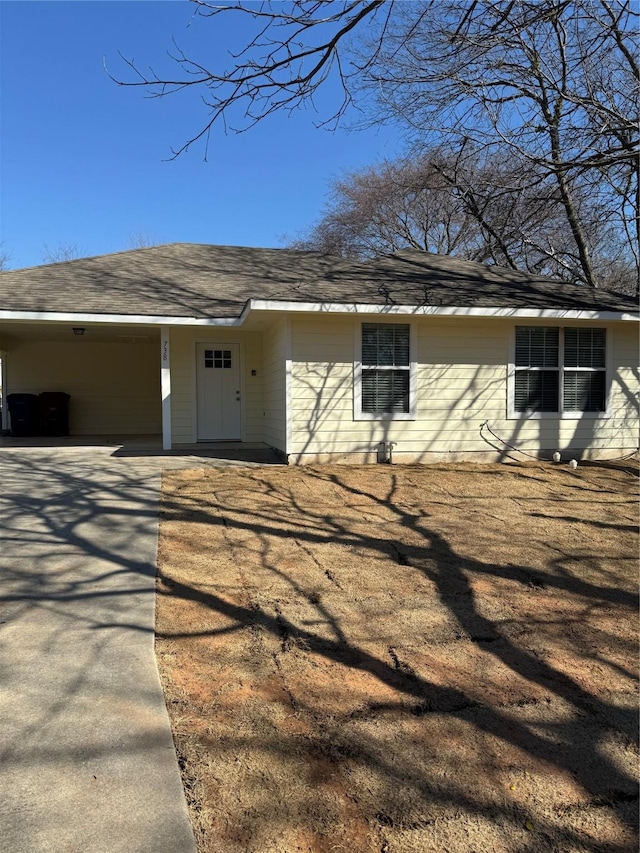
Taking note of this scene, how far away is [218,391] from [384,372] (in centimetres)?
365

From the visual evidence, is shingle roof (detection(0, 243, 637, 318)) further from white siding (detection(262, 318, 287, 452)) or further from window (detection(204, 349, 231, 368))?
window (detection(204, 349, 231, 368))

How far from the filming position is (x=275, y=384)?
10008mm

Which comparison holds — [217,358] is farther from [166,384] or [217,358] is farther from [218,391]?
[166,384]

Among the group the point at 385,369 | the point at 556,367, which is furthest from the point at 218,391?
the point at 556,367

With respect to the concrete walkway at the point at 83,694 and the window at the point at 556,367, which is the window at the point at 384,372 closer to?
the window at the point at 556,367

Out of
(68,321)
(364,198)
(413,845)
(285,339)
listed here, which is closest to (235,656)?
(413,845)

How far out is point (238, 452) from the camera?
10180 millimetres

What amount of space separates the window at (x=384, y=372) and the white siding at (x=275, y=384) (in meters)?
1.22

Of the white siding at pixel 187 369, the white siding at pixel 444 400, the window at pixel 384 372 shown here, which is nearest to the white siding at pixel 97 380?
the white siding at pixel 187 369

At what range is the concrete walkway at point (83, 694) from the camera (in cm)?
189

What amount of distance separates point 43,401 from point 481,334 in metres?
9.72

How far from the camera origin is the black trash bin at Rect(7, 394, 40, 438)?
12.7m

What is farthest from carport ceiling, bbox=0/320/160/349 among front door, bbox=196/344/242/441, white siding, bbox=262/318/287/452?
white siding, bbox=262/318/287/452

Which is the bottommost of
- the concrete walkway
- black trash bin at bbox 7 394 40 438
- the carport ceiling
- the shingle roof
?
the concrete walkway
